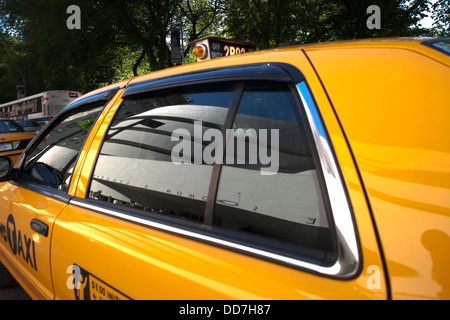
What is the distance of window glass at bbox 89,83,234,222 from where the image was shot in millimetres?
1365

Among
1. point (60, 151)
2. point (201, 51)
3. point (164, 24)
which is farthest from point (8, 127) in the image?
point (164, 24)

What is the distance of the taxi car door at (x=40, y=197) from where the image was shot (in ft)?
5.98

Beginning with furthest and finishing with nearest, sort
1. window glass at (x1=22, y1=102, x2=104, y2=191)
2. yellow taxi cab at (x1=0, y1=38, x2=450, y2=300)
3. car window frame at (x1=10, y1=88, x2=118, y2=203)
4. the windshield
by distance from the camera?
the windshield
window glass at (x1=22, y1=102, x2=104, y2=191)
car window frame at (x1=10, y1=88, x2=118, y2=203)
yellow taxi cab at (x1=0, y1=38, x2=450, y2=300)

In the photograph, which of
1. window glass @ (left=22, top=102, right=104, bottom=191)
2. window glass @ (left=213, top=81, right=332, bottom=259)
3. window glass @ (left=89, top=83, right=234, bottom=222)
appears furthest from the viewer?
window glass @ (left=22, top=102, right=104, bottom=191)

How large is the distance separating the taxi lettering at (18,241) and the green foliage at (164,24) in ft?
36.7

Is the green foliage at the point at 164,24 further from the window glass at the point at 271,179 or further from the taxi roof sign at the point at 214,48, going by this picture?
the window glass at the point at 271,179

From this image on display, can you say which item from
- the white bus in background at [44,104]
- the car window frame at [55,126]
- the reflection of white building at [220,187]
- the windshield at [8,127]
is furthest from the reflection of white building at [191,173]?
the white bus in background at [44,104]

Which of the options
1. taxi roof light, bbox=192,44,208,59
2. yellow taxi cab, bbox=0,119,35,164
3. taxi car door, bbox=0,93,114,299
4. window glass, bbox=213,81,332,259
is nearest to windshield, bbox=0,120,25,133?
yellow taxi cab, bbox=0,119,35,164

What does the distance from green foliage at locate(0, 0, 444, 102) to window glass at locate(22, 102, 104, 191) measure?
10.7m

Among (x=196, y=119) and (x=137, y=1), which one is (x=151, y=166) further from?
(x=137, y=1)

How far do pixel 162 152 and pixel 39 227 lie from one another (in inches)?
33.4

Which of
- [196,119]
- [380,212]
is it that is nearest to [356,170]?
[380,212]

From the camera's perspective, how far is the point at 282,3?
11.6 metres

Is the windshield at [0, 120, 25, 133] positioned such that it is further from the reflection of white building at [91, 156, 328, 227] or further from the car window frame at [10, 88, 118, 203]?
the reflection of white building at [91, 156, 328, 227]
